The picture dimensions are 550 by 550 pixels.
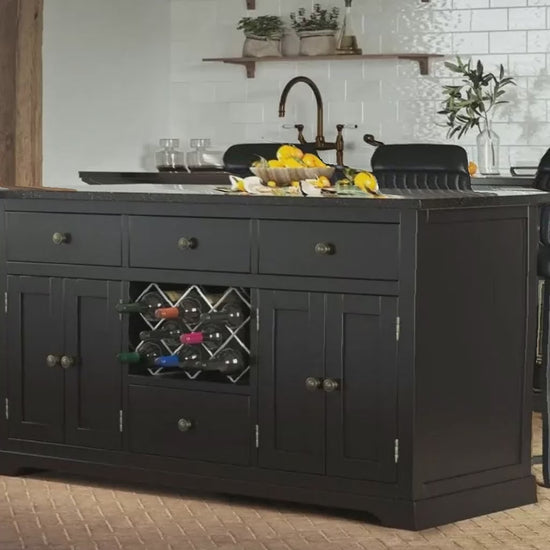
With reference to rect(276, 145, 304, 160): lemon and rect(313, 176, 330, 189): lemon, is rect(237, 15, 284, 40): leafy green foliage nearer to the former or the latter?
rect(276, 145, 304, 160): lemon

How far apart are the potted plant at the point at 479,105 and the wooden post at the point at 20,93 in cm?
189

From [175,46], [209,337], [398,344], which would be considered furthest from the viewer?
[175,46]

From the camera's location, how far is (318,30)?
682cm

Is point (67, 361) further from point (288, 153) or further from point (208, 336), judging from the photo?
point (288, 153)

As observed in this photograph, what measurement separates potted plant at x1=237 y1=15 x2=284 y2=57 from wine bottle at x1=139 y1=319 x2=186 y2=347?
321 centimetres

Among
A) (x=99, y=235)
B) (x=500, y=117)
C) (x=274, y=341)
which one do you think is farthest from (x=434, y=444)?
(x=500, y=117)

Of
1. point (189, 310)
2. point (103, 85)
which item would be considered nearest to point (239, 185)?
point (189, 310)

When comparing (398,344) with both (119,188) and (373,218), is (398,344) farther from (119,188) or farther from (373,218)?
(119,188)

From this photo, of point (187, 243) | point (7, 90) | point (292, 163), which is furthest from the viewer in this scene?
point (7, 90)

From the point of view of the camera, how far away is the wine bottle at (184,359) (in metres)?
3.93

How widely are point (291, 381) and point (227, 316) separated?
10.5 inches

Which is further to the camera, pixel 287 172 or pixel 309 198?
pixel 287 172

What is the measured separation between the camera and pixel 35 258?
13.6ft

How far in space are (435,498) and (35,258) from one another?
138 cm
